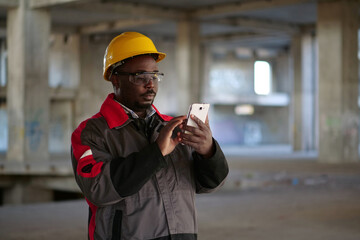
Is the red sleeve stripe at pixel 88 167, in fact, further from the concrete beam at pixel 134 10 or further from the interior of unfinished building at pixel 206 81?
the concrete beam at pixel 134 10

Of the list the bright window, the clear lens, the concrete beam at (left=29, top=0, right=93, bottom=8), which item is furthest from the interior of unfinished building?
the clear lens

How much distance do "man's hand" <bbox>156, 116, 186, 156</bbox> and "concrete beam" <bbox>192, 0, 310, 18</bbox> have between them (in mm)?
21641

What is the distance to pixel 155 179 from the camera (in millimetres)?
3018

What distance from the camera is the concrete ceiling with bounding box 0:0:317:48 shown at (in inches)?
989

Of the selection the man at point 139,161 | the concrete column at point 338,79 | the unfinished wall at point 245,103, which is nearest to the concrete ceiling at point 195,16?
the concrete column at point 338,79

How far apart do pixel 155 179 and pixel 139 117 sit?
1.41ft

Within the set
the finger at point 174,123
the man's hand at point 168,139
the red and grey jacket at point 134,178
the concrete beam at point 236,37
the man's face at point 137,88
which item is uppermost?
the concrete beam at point 236,37

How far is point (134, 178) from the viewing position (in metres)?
2.84

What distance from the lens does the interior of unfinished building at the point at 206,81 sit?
1698 cm

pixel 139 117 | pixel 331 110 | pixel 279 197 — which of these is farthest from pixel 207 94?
pixel 139 117

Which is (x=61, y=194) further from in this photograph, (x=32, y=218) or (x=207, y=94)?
(x=207, y=94)

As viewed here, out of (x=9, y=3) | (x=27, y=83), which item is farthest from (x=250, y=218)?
(x=9, y=3)

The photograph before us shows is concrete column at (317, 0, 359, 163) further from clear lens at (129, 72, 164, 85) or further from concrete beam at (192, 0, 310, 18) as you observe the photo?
clear lens at (129, 72, 164, 85)

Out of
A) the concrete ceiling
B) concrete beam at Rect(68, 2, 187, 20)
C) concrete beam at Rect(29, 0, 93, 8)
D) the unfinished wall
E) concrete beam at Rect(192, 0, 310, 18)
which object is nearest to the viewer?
concrete beam at Rect(29, 0, 93, 8)
